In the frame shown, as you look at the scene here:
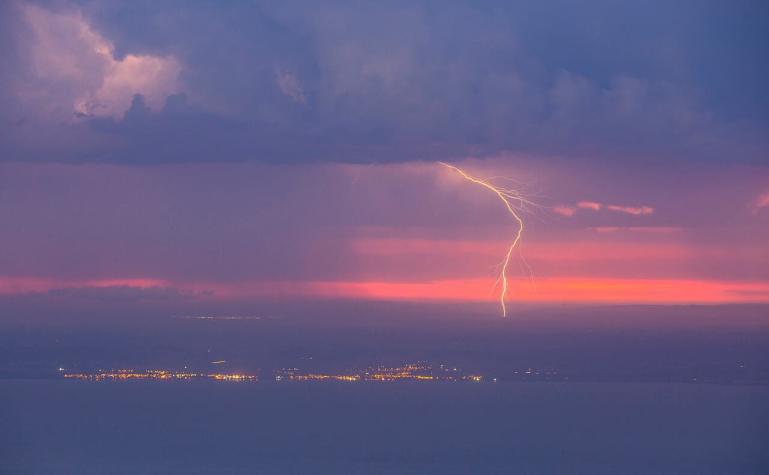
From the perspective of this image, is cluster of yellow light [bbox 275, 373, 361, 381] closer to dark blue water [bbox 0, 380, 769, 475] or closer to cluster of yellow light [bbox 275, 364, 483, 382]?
cluster of yellow light [bbox 275, 364, 483, 382]

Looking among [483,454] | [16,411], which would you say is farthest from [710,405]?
[16,411]

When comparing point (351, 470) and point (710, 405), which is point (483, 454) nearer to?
point (351, 470)

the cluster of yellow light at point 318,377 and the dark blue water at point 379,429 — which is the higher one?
the cluster of yellow light at point 318,377

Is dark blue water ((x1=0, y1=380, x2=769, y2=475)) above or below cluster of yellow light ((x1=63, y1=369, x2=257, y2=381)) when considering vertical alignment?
below

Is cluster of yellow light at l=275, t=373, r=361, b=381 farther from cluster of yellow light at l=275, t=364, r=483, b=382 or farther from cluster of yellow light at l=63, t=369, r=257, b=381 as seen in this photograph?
cluster of yellow light at l=63, t=369, r=257, b=381

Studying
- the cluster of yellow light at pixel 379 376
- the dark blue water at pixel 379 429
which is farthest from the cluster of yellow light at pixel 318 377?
the dark blue water at pixel 379 429

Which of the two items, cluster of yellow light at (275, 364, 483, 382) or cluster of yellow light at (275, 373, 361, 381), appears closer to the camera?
cluster of yellow light at (275, 364, 483, 382)

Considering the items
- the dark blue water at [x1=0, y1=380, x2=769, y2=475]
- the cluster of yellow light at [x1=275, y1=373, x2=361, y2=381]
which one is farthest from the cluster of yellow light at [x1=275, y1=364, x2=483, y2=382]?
the dark blue water at [x1=0, y1=380, x2=769, y2=475]

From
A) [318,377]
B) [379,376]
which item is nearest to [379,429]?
[379,376]

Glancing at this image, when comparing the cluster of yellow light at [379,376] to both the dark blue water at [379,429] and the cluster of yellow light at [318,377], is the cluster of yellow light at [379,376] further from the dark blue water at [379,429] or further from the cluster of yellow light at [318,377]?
the dark blue water at [379,429]
